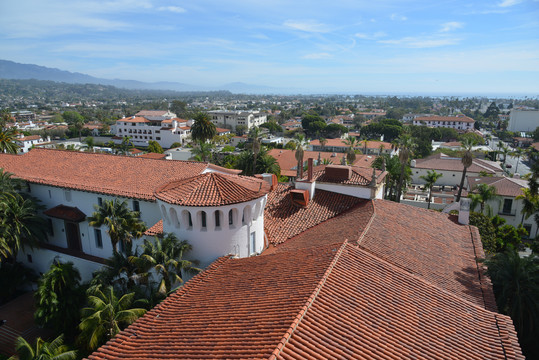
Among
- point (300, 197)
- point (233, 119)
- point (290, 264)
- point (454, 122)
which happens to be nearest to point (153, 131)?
point (233, 119)

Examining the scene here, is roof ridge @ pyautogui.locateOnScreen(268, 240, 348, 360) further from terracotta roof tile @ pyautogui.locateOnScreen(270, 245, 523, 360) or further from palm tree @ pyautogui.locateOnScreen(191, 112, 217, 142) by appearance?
palm tree @ pyautogui.locateOnScreen(191, 112, 217, 142)

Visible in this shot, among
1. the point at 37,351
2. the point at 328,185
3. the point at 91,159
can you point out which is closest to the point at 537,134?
the point at 328,185

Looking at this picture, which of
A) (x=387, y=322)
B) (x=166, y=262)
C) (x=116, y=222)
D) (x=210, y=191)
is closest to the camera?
(x=387, y=322)

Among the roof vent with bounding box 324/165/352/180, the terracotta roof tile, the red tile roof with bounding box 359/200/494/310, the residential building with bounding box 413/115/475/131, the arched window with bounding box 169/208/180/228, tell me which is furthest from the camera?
the residential building with bounding box 413/115/475/131

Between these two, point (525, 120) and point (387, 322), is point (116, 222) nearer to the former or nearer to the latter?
point (387, 322)

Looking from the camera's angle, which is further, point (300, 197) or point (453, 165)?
point (453, 165)

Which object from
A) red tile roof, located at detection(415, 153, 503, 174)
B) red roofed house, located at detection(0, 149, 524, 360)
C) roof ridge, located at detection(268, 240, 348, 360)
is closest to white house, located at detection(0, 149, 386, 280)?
red roofed house, located at detection(0, 149, 524, 360)

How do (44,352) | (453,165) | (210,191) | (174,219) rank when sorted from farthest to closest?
(453,165) → (174,219) → (210,191) → (44,352)

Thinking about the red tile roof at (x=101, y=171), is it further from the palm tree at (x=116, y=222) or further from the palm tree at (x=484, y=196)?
the palm tree at (x=484, y=196)
